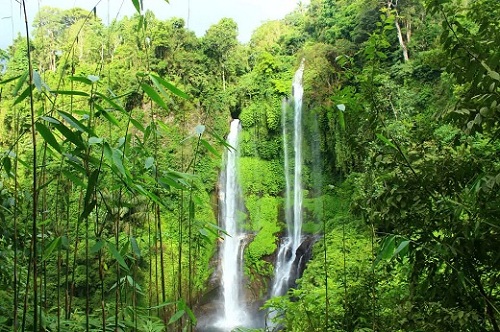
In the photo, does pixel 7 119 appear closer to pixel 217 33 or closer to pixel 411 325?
pixel 217 33

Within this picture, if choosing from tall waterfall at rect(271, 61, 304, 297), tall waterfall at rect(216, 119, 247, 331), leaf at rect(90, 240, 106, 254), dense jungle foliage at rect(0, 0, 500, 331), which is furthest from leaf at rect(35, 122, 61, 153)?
tall waterfall at rect(271, 61, 304, 297)

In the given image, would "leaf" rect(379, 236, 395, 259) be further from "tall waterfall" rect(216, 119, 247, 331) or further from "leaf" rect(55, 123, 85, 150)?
"tall waterfall" rect(216, 119, 247, 331)

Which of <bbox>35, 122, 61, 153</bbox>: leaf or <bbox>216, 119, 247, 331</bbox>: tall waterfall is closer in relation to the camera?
<bbox>35, 122, 61, 153</bbox>: leaf

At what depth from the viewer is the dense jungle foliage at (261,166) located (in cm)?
82

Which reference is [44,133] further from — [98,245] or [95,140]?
[98,245]

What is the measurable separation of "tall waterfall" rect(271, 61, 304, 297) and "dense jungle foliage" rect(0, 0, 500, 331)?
23 cm

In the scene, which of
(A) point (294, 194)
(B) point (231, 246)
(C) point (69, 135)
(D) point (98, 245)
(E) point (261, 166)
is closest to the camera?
(C) point (69, 135)

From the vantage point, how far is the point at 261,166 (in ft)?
38.2

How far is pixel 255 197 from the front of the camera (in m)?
11.1

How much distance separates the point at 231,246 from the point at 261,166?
2774 mm

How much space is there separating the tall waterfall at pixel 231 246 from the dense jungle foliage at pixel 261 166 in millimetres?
291

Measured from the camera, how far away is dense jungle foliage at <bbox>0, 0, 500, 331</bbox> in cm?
82

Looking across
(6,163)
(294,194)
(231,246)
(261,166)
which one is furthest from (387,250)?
(261,166)

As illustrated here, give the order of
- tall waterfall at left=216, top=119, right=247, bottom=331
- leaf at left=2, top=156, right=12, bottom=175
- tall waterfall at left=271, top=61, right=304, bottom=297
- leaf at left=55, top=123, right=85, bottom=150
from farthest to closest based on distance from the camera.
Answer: tall waterfall at left=271, top=61, right=304, bottom=297
tall waterfall at left=216, top=119, right=247, bottom=331
leaf at left=2, top=156, right=12, bottom=175
leaf at left=55, top=123, right=85, bottom=150
